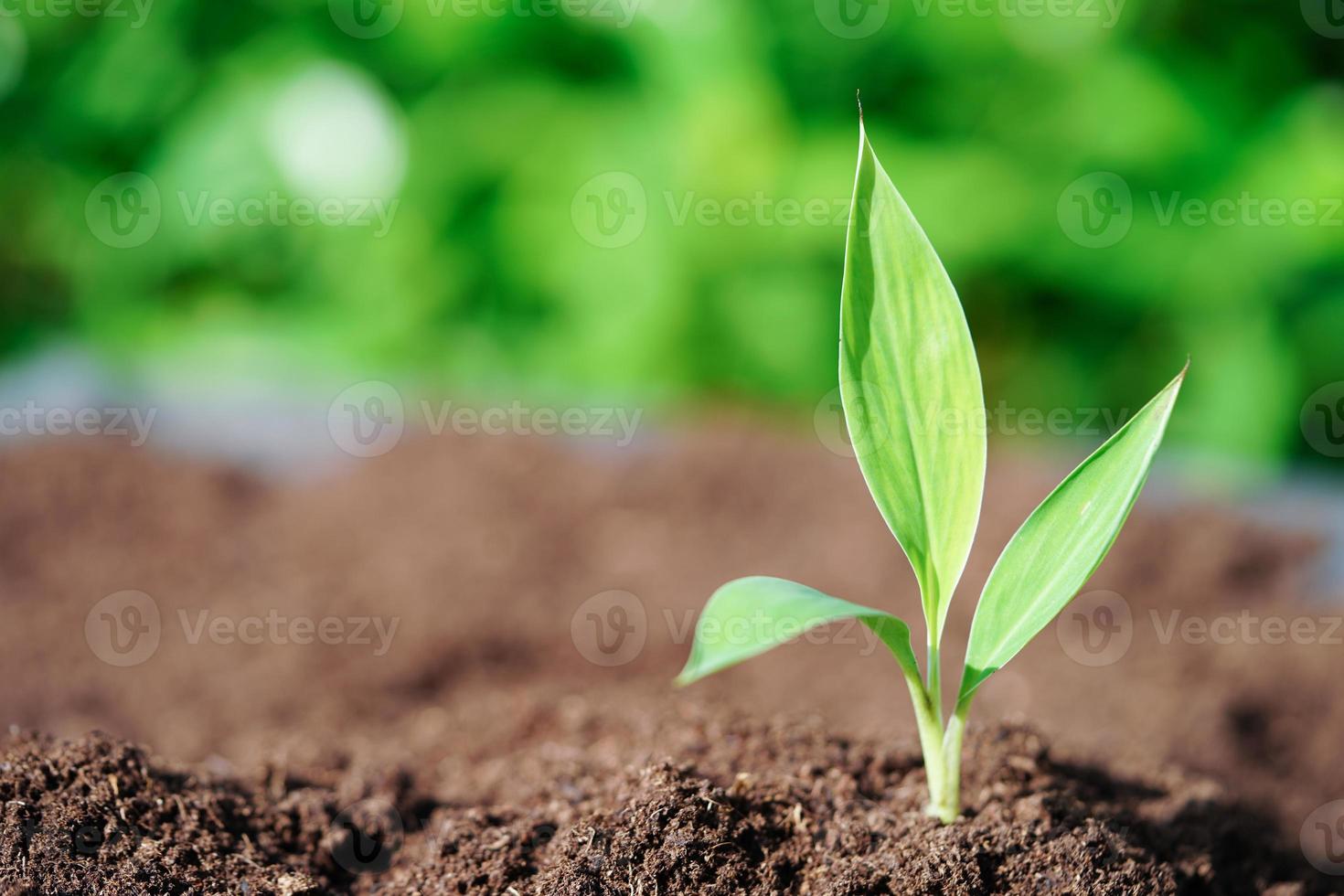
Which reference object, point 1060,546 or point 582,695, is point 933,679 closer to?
point 1060,546

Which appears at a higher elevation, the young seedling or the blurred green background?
the blurred green background

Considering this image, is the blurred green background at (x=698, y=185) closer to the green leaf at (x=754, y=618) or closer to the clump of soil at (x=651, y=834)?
the clump of soil at (x=651, y=834)

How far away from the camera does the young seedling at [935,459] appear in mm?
701

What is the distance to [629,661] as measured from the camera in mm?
1646

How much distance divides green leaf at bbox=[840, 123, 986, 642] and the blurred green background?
1.72 meters

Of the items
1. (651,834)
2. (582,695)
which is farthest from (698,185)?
(651,834)

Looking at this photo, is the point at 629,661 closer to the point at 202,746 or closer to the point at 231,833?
the point at 202,746

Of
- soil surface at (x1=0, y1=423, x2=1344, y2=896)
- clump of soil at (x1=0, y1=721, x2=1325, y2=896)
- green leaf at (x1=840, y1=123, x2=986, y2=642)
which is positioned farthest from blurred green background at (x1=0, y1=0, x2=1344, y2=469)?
green leaf at (x1=840, y1=123, x2=986, y2=642)

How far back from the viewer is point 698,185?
2445 millimetres

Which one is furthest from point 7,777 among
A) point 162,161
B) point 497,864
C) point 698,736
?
point 162,161

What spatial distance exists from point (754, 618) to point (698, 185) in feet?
6.44

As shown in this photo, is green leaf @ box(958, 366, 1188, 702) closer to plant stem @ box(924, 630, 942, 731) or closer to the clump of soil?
plant stem @ box(924, 630, 942, 731)

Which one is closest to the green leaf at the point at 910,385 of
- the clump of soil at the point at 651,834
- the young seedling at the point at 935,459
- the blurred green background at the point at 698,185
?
the young seedling at the point at 935,459

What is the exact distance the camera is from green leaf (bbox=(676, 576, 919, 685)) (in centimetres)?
56
